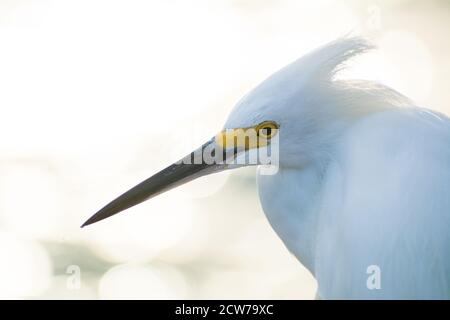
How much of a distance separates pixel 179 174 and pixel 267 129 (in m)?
0.38

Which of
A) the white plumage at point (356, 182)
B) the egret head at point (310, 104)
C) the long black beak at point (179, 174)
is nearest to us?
the white plumage at point (356, 182)

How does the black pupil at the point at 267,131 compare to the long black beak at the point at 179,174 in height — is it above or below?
above

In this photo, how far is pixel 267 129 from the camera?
258 centimetres

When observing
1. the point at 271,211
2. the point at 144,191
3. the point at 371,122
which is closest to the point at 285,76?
the point at 371,122

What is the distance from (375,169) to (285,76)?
0.44 metres

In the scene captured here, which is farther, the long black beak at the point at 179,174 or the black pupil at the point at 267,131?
the long black beak at the point at 179,174

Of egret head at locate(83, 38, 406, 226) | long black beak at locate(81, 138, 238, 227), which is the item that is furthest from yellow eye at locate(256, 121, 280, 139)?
long black beak at locate(81, 138, 238, 227)

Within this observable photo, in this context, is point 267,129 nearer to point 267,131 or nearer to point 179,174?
point 267,131

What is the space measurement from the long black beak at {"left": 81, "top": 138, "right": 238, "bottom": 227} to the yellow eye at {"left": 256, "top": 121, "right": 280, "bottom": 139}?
148 millimetres

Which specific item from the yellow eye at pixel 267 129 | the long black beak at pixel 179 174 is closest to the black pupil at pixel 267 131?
the yellow eye at pixel 267 129

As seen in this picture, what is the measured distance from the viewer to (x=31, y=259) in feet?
22.5

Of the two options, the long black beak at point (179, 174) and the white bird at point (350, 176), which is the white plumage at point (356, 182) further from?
the long black beak at point (179, 174)

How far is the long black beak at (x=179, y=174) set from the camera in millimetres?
A: 2752

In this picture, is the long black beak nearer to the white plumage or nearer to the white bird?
the white bird
